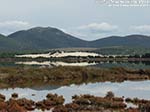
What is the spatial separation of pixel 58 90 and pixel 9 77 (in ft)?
61.8

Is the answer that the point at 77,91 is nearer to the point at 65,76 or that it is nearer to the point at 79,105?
the point at 79,105

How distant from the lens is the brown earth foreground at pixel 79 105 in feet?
125

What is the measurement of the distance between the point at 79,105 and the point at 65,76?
134 ft

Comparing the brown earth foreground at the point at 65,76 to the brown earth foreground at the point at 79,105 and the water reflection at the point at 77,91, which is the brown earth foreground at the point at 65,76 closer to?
the water reflection at the point at 77,91

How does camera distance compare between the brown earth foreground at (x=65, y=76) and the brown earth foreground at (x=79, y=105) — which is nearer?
the brown earth foreground at (x=79, y=105)

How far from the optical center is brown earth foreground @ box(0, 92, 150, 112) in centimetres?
3816

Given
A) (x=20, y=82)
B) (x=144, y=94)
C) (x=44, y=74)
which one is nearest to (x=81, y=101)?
(x=144, y=94)

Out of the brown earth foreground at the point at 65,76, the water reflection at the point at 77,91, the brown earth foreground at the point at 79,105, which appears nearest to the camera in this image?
the brown earth foreground at the point at 79,105

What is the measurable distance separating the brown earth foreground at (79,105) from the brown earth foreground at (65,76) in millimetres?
25759

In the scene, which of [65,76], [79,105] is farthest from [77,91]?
[65,76]

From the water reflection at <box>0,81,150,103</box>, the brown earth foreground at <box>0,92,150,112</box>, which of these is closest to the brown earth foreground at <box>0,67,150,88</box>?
the water reflection at <box>0,81,150,103</box>

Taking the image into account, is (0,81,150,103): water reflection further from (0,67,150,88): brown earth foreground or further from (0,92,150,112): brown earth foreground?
(0,67,150,88): brown earth foreground

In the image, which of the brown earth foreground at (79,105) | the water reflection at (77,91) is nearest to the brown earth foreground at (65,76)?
the water reflection at (77,91)

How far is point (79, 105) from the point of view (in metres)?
42.0
